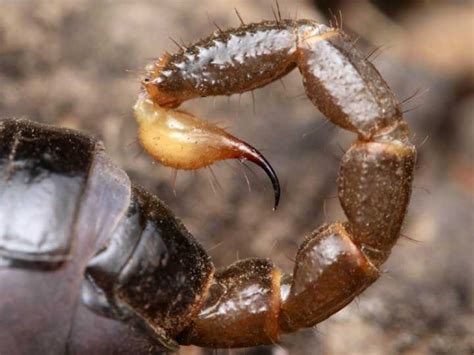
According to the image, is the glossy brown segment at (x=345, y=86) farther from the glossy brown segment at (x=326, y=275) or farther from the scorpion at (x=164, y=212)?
the glossy brown segment at (x=326, y=275)

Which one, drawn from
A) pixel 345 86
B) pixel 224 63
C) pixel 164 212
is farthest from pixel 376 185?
pixel 164 212

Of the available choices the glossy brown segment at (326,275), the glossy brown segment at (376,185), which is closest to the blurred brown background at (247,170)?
the glossy brown segment at (326,275)

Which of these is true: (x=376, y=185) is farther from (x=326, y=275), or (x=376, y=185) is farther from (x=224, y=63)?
(x=224, y=63)

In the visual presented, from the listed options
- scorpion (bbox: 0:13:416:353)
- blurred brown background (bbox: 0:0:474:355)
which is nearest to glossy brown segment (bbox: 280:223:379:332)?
scorpion (bbox: 0:13:416:353)

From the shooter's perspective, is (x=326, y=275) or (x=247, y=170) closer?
(x=326, y=275)

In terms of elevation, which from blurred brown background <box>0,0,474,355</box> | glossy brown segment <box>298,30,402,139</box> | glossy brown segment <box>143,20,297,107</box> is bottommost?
blurred brown background <box>0,0,474,355</box>

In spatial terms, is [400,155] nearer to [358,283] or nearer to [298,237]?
[358,283]

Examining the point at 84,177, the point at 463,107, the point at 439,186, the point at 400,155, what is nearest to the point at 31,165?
the point at 84,177

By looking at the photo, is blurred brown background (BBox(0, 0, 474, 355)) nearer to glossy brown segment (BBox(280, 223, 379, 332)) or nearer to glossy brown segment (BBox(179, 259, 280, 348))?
glossy brown segment (BBox(179, 259, 280, 348))

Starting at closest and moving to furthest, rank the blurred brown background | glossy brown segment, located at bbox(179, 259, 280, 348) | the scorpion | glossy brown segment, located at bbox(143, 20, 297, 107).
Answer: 1. the scorpion
2. glossy brown segment, located at bbox(143, 20, 297, 107)
3. glossy brown segment, located at bbox(179, 259, 280, 348)
4. the blurred brown background
